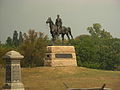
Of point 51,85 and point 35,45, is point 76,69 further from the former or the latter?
point 35,45

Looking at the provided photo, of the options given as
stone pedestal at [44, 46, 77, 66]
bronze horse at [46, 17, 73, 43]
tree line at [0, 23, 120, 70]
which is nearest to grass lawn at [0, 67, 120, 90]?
stone pedestal at [44, 46, 77, 66]

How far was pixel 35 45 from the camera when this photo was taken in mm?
50469

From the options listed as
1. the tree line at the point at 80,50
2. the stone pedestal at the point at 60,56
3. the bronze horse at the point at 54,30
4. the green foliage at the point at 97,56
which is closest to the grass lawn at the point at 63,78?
the stone pedestal at the point at 60,56

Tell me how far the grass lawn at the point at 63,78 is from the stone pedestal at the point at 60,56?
1597mm

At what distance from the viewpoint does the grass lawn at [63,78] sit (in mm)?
28078

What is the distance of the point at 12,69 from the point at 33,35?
33.4m

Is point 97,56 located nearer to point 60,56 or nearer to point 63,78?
point 60,56

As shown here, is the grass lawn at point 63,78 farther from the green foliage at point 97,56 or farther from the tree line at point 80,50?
the green foliage at point 97,56

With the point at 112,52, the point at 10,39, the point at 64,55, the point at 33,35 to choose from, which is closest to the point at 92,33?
the point at 10,39

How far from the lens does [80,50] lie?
61.8m

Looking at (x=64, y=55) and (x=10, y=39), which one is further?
(x=10, y=39)

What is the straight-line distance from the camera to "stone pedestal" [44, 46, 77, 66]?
3622 centimetres

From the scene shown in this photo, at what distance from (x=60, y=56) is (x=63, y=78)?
612 cm

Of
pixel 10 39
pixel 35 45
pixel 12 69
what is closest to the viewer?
pixel 12 69
